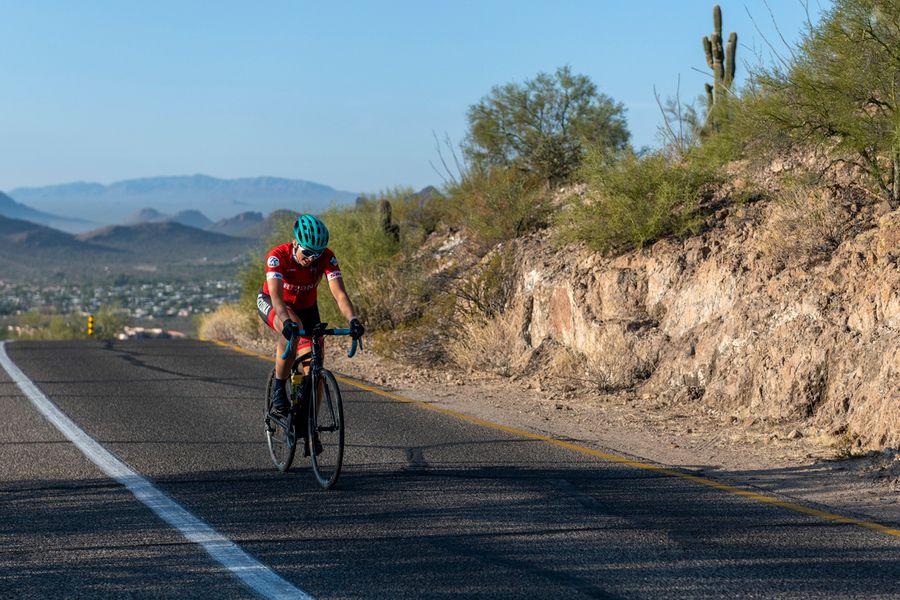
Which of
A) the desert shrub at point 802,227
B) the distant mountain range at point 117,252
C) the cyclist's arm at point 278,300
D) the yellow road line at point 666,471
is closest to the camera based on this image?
the yellow road line at point 666,471

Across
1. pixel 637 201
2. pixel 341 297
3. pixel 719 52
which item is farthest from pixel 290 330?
pixel 719 52

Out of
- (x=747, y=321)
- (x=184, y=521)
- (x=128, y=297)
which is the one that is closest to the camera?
(x=184, y=521)

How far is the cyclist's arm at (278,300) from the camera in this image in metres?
8.60

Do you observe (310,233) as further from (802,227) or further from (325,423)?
(802,227)

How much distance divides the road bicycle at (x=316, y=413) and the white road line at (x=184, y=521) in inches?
45.2

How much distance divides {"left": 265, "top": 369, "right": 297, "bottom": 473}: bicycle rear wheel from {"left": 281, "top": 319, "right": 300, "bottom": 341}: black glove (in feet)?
2.84

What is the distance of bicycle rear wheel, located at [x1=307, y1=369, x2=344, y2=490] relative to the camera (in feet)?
27.6

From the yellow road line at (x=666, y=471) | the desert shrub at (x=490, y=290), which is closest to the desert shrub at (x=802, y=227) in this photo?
the yellow road line at (x=666, y=471)

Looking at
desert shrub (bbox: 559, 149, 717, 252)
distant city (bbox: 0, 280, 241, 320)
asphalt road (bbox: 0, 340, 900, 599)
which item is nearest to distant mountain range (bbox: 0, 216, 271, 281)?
distant city (bbox: 0, 280, 241, 320)

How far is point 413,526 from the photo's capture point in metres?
7.29

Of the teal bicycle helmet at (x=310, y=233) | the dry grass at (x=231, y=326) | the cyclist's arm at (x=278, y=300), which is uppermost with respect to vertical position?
the teal bicycle helmet at (x=310, y=233)

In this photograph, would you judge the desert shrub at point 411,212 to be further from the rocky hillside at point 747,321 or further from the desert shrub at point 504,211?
the rocky hillside at point 747,321

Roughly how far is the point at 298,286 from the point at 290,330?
0.81m

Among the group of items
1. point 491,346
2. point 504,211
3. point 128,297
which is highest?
point 504,211
